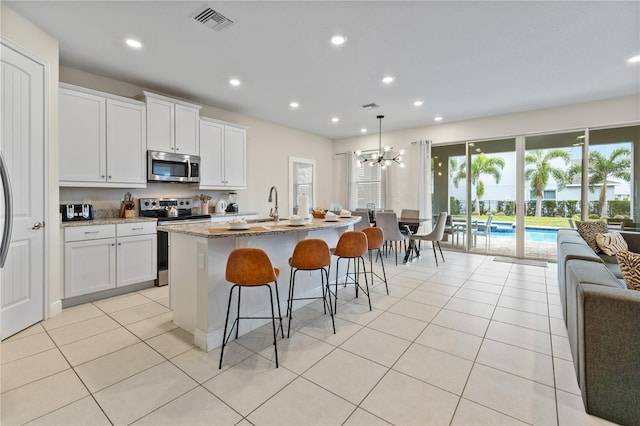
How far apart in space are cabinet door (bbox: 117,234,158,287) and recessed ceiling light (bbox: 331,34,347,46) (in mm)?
3264

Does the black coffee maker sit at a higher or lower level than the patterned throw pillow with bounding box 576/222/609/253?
higher

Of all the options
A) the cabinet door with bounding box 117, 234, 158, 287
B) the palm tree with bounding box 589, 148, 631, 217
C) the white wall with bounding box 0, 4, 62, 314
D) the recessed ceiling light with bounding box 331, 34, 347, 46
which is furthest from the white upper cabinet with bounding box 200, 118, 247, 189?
the palm tree with bounding box 589, 148, 631, 217

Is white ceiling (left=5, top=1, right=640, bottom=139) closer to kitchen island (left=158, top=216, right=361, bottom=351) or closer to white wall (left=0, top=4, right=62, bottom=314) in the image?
white wall (left=0, top=4, right=62, bottom=314)

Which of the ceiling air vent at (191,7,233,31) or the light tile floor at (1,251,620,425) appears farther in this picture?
the ceiling air vent at (191,7,233,31)

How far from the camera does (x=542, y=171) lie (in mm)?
5539

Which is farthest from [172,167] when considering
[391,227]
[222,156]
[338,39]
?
[391,227]

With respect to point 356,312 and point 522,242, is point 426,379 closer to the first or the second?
point 356,312

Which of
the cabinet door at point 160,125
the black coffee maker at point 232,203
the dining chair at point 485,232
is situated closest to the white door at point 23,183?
the cabinet door at point 160,125

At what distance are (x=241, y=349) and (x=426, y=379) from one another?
4.65 feet

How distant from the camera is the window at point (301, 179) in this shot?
6.86 metres

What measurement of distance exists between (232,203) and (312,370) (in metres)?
3.99

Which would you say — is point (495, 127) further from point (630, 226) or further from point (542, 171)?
point (630, 226)

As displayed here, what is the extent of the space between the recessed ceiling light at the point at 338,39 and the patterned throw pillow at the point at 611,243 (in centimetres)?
390

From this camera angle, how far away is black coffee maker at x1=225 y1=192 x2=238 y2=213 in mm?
5367
